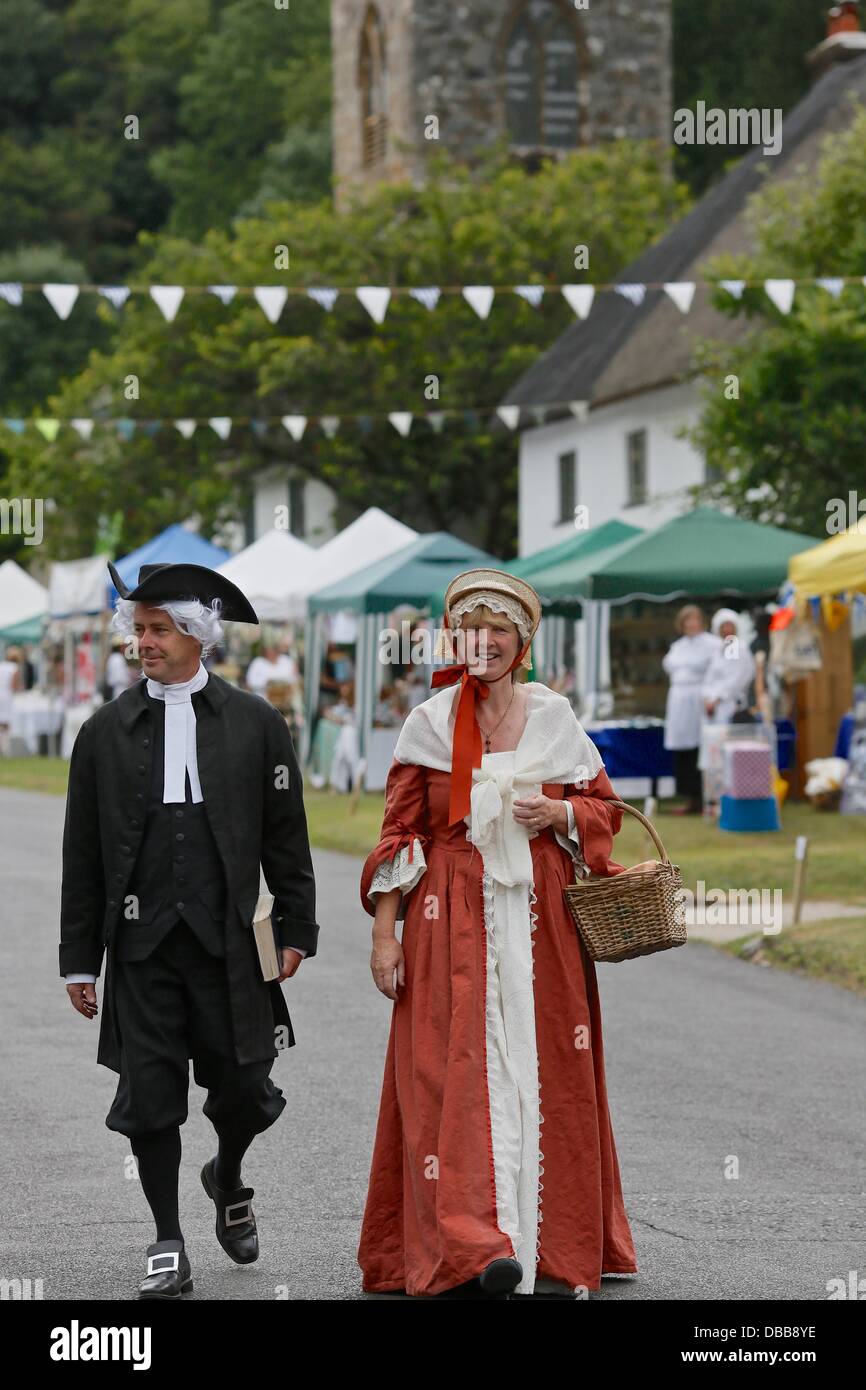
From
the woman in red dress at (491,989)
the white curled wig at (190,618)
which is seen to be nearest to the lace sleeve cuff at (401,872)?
the woman in red dress at (491,989)

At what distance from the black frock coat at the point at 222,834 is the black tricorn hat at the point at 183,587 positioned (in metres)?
0.21

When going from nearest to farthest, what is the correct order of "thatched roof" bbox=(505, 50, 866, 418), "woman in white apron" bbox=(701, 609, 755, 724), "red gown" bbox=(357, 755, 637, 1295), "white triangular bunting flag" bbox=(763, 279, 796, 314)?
"red gown" bbox=(357, 755, 637, 1295)
"woman in white apron" bbox=(701, 609, 755, 724)
"white triangular bunting flag" bbox=(763, 279, 796, 314)
"thatched roof" bbox=(505, 50, 866, 418)

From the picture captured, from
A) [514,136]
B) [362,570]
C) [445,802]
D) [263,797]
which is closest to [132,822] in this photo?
[263,797]

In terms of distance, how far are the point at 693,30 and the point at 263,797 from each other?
2288 inches

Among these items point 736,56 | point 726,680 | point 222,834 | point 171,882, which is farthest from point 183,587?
point 736,56

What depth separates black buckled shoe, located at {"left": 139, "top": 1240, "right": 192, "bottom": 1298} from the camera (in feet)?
19.3

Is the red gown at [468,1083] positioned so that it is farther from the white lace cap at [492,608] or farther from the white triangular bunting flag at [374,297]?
the white triangular bunting flag at [374,297]

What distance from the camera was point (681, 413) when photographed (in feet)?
117

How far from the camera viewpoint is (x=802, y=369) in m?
24.5

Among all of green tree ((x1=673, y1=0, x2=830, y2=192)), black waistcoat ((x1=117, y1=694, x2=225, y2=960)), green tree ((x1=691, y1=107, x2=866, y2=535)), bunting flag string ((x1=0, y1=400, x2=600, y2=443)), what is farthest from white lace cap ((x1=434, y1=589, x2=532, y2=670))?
green tree ((x1=673, y1=0, x2=830, y2=192))

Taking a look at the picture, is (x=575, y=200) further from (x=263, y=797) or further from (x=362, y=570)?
(x=263, y=797)

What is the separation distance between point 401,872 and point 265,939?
382mm

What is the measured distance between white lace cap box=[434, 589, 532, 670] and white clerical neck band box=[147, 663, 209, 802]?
0.65 m

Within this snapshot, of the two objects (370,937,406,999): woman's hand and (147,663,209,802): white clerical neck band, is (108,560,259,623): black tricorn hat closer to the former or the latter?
(147,663,209,802): white clerical neck band
